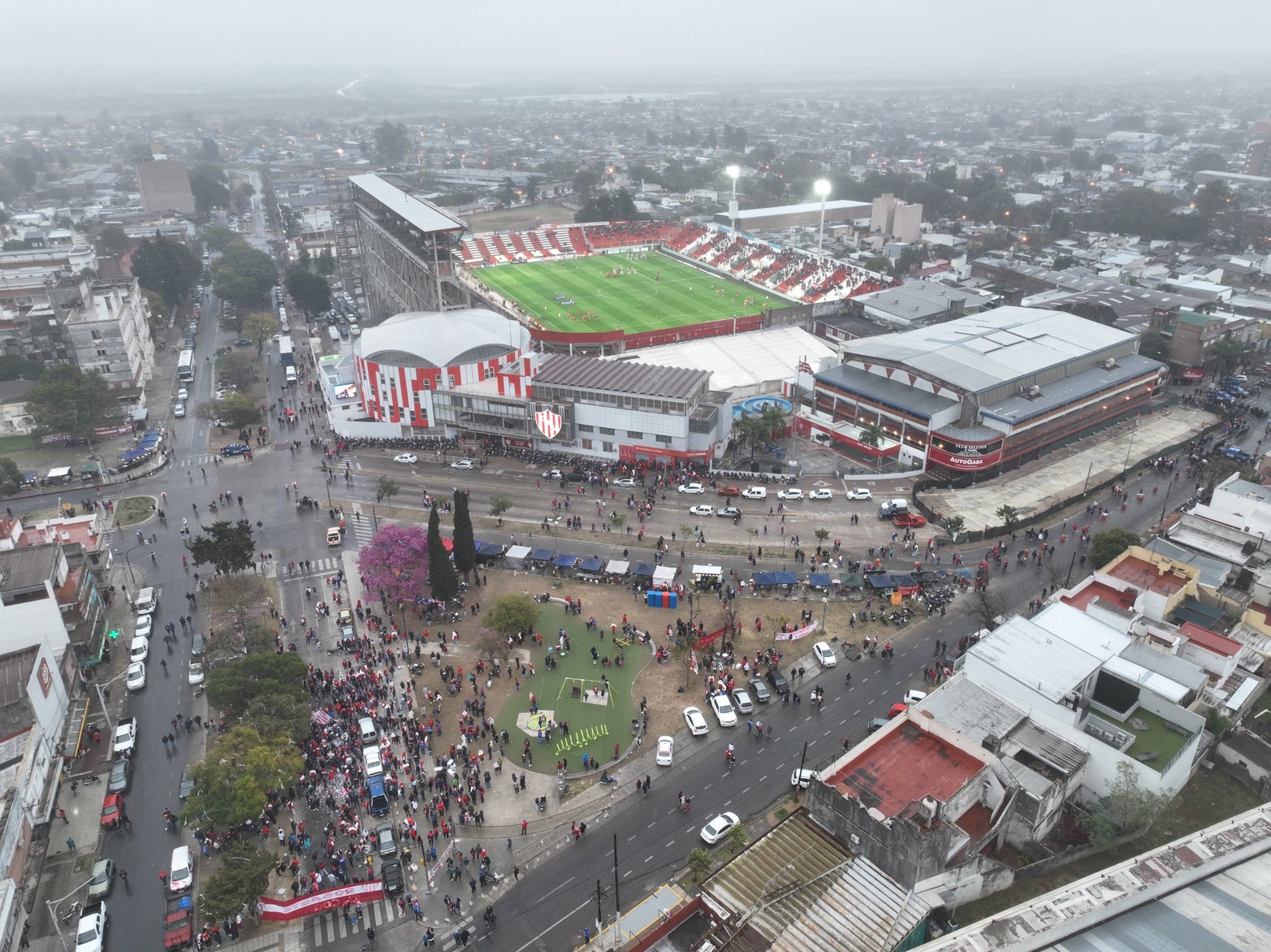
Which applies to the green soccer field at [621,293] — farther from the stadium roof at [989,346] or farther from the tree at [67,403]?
the tree at [67,403]

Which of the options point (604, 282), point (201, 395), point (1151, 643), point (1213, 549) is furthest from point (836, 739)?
point (604, 282)

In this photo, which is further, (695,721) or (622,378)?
(622,378)

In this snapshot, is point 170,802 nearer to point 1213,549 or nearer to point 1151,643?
point 1151,643

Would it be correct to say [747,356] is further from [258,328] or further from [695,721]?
[258,328]

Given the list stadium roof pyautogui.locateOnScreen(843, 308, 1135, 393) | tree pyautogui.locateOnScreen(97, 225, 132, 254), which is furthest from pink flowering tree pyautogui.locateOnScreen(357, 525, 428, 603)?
tree pyautogui.locateOnScreen(97, 225, 132, 254)

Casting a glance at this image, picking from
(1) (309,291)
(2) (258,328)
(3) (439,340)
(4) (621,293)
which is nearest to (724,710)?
(3) (439,340)

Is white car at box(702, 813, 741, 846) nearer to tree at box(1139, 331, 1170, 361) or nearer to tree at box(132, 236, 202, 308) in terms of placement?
tree at box(1139, 331, 1170, 361)

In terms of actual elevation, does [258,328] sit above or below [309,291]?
below
